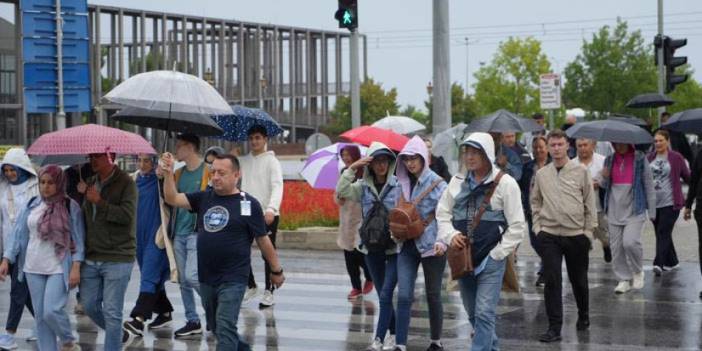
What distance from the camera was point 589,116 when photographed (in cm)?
6556

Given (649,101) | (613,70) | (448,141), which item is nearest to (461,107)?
(613,70)

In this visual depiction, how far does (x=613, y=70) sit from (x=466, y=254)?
56095 mm

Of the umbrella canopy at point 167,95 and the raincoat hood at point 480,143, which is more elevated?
the umbrella canopy at point 167,95

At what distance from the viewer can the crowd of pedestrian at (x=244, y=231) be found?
877 centimetres

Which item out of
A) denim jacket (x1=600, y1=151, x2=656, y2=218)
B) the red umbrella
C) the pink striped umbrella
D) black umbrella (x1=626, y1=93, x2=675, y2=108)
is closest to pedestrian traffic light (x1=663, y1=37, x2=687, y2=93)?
black umbrella (x1=626, y1=93, x2=675, y2=108)

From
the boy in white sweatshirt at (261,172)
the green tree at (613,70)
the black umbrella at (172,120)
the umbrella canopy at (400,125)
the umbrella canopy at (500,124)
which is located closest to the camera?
the black umbrella at (172,120)

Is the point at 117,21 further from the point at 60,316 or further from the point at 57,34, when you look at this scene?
the point at 60,316

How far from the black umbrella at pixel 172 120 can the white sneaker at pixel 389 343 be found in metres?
2.23

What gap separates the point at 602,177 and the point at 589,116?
52697mm

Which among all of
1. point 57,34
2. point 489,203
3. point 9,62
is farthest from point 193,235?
point 9,62

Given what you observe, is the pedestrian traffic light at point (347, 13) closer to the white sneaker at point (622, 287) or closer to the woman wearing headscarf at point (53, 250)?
the white sneaker at point (622, 287)

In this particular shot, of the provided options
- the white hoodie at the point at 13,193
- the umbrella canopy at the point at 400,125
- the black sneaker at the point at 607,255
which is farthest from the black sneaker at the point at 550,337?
the black sneaker at the point at 607,255

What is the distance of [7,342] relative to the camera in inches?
429

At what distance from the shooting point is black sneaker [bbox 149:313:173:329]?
12.0 m
